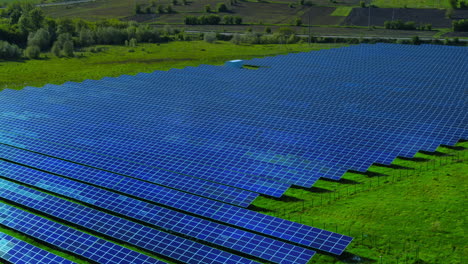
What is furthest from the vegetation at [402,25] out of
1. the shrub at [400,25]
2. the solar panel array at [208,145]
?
the solar panel array at [208,145]

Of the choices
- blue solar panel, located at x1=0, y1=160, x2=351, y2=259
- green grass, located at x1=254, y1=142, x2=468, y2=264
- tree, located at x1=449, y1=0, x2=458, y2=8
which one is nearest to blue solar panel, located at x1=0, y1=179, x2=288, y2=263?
blue solar panel, located at x1=0, y1=160, x2=351, y2=259

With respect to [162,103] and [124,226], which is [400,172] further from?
[162,103]

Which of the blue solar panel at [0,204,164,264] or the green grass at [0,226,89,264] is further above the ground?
the blue solar panel at [0,204,164,264]

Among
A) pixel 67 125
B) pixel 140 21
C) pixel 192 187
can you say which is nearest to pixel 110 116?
pixel 67 125

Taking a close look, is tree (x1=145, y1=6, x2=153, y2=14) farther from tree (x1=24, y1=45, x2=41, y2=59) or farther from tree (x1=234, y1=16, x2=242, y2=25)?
tree (x1=24, y1=45, x2=41, y2=59)

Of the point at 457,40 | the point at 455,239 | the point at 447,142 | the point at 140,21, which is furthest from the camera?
the point at 140,21

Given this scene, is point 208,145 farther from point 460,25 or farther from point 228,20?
point 228,20

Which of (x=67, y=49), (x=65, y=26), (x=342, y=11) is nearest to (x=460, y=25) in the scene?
(x=342, y=11)
